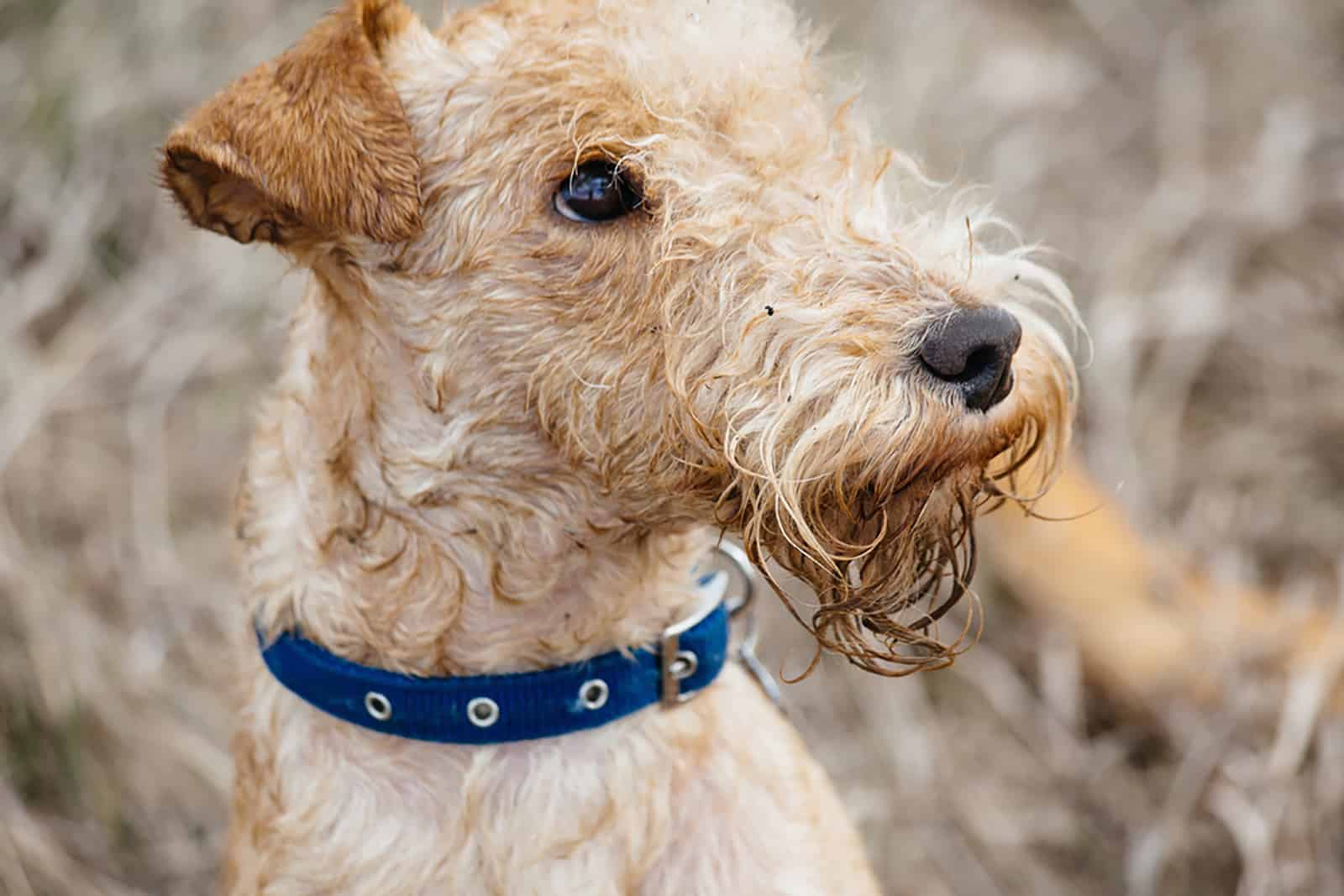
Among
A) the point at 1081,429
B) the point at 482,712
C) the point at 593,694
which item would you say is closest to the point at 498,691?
the point at 482,712

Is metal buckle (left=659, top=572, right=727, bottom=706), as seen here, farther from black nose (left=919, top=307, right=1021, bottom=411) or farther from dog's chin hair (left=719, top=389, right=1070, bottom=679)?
black nose (left=919, top=307, right=1021, bottom=411)

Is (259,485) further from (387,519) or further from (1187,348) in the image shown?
(1187,348)

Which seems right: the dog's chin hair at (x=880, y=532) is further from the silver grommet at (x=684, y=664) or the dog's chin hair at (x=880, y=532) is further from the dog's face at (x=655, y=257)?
the silver grommet at (x=684, y=664)

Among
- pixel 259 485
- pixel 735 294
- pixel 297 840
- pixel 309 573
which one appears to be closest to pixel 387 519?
pixel 309 573

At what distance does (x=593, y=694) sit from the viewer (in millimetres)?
2459

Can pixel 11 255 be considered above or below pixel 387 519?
below

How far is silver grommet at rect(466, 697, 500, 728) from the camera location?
94.4 inches

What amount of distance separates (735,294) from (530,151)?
436 mm

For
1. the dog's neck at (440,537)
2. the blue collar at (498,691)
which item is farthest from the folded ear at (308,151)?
the blue collar at (498,691)

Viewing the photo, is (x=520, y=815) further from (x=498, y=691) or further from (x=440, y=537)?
(x=440, y=537)

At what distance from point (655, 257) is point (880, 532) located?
0.57m

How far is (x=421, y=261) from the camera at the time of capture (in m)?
2.45

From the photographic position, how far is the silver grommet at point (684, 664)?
2.52 meters

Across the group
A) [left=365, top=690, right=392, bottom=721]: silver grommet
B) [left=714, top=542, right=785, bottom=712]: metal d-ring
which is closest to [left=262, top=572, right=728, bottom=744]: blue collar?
[left=365, top=690, right=392, bottom=721]: silver grommet
